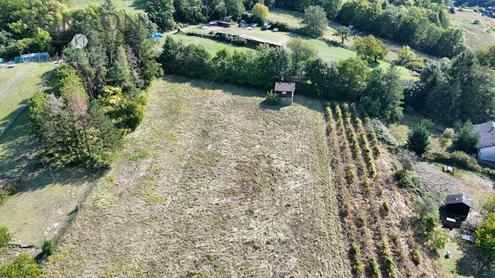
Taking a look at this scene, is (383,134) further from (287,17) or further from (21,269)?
(287,17)

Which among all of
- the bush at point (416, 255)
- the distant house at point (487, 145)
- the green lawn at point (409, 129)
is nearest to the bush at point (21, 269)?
the bush at point (416, 255)

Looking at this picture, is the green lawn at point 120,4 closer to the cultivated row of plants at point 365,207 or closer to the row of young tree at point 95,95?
the row of young tree at point 95,95

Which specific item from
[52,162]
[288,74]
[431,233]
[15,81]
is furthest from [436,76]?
[15,81]

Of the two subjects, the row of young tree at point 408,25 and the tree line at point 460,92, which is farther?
the row of young tree at point 408,25

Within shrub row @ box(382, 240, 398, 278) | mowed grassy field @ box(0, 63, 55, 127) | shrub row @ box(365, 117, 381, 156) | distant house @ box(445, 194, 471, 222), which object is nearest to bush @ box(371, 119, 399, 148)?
shrub row @ box(365, 117, 381, 156)

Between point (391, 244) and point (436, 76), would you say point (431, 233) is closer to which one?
point (391, 244)

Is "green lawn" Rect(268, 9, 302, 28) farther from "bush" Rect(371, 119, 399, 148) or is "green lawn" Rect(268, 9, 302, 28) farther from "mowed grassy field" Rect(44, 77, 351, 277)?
"mowed grassy field" Rect(44, 77, 351, 277)
